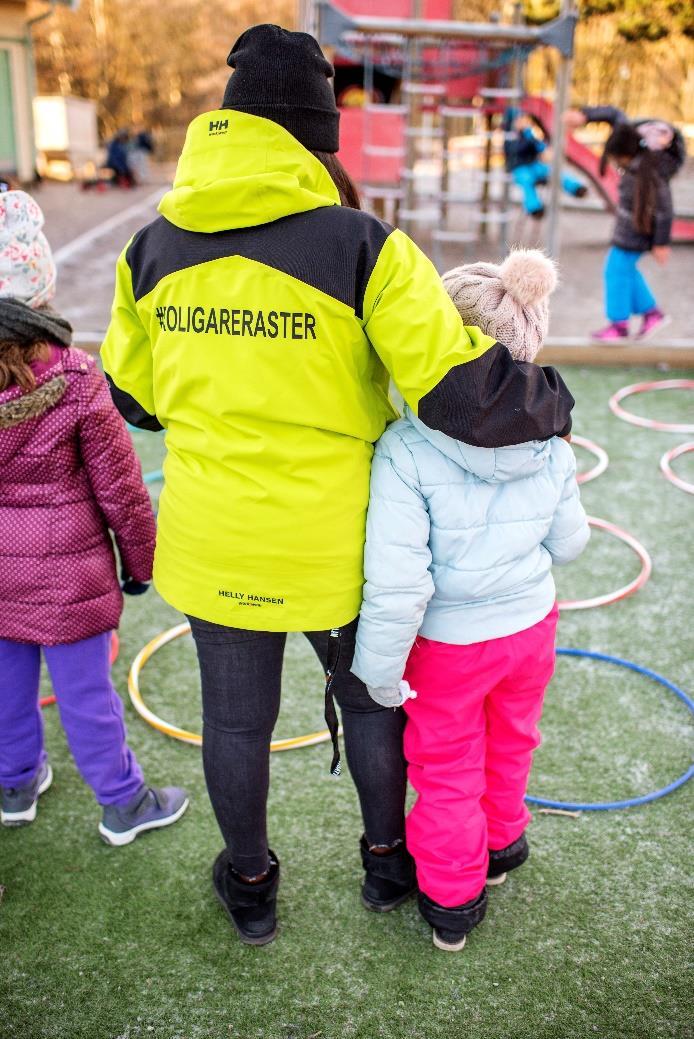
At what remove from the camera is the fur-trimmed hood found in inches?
87.0

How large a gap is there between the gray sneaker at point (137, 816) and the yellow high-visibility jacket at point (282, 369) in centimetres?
89

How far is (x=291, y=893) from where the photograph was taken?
8.10 ft

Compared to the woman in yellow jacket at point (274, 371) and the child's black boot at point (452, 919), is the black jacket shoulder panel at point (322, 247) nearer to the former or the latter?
the woman in yellow jacket at point (274, 371)

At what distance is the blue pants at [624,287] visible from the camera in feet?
23.6

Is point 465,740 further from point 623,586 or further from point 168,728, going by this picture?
point 623,586

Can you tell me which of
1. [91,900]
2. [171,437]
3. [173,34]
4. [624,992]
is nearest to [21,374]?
[171,437]

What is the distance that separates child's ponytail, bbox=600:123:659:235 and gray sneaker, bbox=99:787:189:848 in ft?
19.5

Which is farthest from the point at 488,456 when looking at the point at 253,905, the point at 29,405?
the point at 253,905

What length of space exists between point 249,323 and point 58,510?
0.83m

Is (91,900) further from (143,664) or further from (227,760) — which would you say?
(143,664)

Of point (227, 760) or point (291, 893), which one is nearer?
point (227, 760)

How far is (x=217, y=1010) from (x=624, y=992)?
2.98 ft

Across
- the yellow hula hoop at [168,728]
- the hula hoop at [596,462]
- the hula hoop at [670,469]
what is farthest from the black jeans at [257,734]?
the hula hoop at [670,469]

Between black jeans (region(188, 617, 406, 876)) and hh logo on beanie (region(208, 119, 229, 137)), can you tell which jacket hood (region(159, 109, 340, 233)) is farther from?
black jeans (region(188, 617, 406, 876))
